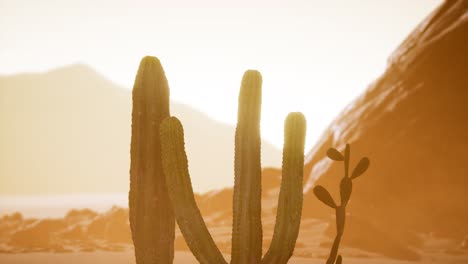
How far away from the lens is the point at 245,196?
636 cm

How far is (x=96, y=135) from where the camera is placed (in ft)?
618

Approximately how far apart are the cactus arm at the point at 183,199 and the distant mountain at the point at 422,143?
662 inches

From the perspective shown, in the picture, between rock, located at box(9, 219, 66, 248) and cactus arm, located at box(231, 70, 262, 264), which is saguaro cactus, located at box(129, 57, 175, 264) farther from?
rock, located at box(9, 219, 66, 248)

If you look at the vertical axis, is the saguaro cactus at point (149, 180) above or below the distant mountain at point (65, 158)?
below

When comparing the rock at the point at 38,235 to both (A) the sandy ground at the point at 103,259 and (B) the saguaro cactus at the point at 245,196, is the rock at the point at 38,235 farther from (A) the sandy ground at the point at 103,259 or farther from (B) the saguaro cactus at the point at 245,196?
(B) the saguaro cactus at the point at 245,196

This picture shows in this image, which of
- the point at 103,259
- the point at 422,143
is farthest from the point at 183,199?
the point at 422,143

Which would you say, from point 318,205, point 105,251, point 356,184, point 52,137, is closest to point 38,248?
point 105,251

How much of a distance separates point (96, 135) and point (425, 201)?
568ft

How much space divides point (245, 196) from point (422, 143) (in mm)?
18880

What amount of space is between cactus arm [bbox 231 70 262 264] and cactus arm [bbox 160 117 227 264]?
0.31 metres

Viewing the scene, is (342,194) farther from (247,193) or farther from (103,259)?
(103,259)

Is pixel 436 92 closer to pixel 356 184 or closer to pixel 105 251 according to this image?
pixel 356 184

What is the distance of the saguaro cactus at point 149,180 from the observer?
701 centimetres

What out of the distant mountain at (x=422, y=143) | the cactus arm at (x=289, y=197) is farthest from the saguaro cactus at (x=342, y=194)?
the distant mountain at (x=422, y=143)
